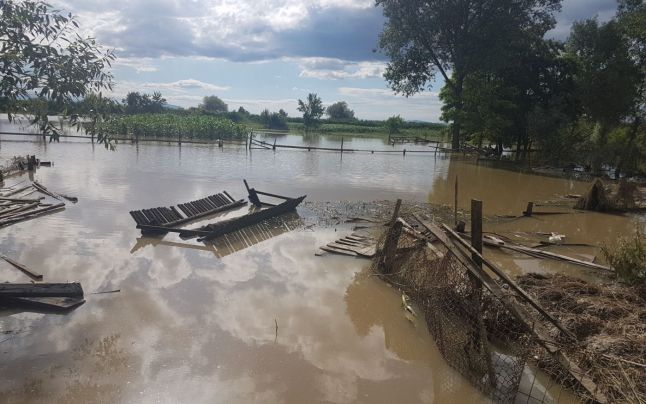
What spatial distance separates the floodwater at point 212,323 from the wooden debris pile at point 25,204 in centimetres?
39

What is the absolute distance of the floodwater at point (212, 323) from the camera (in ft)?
17.4

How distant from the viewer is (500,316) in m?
6.32

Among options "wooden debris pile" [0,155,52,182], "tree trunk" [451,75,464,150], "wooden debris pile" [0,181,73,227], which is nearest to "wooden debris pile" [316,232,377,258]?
"wooden debris pile" [0,181,73,227]

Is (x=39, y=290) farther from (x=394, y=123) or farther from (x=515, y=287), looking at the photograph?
(x=394, y=123)

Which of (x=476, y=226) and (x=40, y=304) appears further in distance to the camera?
(x=40, y=304)

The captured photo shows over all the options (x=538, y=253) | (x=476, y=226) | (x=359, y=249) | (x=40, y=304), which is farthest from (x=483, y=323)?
(x=40, y=304)

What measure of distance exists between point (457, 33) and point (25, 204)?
30.8 m

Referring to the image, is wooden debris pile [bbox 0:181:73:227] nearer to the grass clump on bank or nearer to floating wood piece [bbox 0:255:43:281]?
floating wood piece [bbox 0:255:43:281]

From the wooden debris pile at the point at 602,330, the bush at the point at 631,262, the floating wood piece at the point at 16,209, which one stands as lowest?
the floating wood piece at the point at 16,209

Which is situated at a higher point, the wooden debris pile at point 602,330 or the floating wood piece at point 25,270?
the wooden debris pile at point 602,330

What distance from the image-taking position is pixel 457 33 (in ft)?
108

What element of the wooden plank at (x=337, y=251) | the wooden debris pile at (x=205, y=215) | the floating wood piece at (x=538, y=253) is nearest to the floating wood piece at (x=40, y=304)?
the wooden debris pile at (x=205, y=215)

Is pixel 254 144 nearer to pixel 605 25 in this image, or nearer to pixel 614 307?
pixel 605 25

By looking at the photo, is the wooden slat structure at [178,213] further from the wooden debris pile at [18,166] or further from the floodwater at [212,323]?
the wooden debris pile at [18,166]
